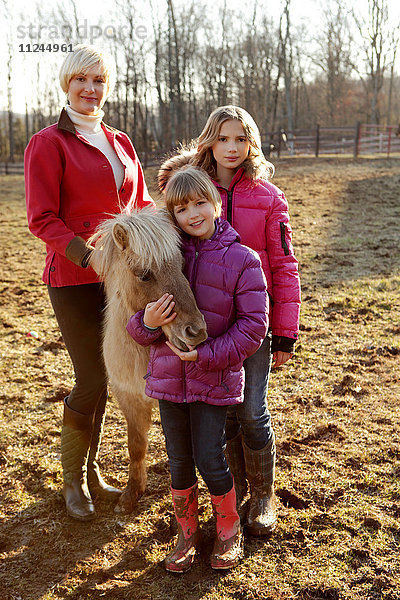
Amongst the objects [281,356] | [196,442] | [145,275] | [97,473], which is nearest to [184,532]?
[196,442]

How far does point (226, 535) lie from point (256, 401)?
2.17 ft

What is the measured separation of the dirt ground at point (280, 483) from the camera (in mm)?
2350

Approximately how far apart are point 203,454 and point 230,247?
37.3 inches

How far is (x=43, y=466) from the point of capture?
332 centimetres

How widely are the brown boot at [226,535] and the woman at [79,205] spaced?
2.67 feet

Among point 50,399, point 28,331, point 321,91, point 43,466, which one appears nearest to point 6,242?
point 28,331

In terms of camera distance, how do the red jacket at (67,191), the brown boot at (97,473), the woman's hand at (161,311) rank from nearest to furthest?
the woman's hand at (161,311), the red jacket at (67,191), the brown boot at (97,473)

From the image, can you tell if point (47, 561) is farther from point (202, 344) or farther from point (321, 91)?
point (321, 91)

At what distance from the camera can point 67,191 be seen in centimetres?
251

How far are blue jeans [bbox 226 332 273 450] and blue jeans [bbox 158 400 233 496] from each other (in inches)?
9.3

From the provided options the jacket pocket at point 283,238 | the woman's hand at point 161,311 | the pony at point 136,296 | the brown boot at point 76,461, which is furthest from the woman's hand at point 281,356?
the brown boot at point 76,461

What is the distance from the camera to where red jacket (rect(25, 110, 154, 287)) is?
7.86 ft

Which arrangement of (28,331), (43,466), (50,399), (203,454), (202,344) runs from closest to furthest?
(202,344) → (203,454) → (43,466) → (50,399) → (28,331)

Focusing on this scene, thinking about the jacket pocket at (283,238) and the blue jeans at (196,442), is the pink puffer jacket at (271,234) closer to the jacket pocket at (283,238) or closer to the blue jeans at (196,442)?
the jacket pocket at (283,238)
